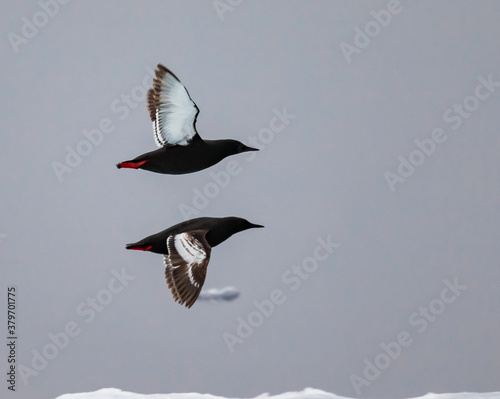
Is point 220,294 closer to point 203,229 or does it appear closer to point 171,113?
point 203,229

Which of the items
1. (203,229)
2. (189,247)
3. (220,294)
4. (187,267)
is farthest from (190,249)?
(220,294)

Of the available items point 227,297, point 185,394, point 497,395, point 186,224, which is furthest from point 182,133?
point 497,395

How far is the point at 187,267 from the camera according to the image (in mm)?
4652

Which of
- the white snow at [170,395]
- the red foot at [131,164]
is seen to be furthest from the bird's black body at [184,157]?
the white snow at [170,395]

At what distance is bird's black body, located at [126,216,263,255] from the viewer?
511 cm

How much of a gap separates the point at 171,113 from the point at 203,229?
786 millimetres

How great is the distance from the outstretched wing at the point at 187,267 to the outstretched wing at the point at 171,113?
73cm

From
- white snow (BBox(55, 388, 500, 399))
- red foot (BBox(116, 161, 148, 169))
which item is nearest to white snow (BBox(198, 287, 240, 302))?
white snow (BBox(55, 388, 500, 399))

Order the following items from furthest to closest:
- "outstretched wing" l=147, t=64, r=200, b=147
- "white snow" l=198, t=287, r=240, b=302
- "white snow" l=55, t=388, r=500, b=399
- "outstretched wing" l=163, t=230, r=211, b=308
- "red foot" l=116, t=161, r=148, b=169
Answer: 1. "white snow" l=55, t=388, r=500, b=399
2. "white snow" l=198, t=287, r=240, b=302
3. "outstretched wing" l=147, t=64, r=200, b=147
4. "red foot" l=116, t=161, r=148, b=169
5. "outstretched wing" l=163, t=230, r=211, b=308

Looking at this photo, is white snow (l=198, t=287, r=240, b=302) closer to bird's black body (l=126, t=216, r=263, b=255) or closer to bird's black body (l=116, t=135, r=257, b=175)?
bird's black body (l=126, t=216, r=263, b=255)

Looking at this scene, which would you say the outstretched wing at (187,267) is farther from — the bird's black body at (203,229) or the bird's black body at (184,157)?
the bird's black body at (184,157)

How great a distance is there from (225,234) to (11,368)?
108 inches

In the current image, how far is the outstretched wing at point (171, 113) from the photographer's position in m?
5.13

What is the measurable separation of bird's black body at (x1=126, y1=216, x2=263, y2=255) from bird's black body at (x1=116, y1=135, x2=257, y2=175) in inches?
14.0
